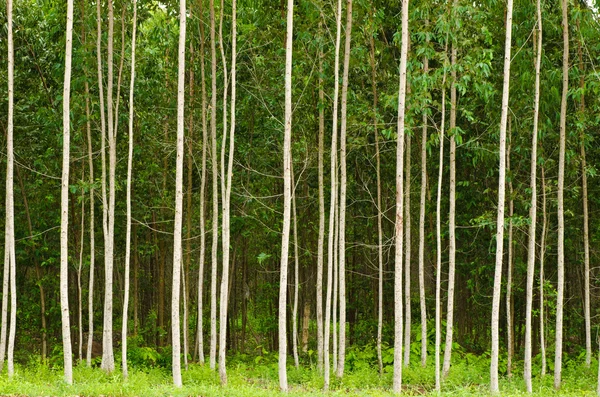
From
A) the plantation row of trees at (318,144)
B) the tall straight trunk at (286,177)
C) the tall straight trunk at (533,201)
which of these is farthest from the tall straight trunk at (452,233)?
the tall straight trunk at (286,177)

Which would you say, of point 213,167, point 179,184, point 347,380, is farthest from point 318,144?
point 179,184

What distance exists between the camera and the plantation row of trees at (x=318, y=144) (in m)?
11.1

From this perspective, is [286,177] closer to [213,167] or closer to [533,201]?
[213,167]

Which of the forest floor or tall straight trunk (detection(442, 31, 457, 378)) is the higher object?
tall straight trunk (detection(442, 31, 457, 378))

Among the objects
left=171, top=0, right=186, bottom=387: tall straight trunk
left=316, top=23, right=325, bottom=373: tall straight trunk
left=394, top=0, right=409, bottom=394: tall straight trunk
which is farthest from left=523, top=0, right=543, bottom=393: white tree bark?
left=171, top=0, right=186, bottom=387: tall straight trunk

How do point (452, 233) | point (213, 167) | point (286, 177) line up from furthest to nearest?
point (213, 167), point (452, 233), point (286, 177)

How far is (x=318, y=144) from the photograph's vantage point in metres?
14.4

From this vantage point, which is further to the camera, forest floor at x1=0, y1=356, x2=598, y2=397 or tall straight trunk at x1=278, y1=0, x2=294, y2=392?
forest floor at x1=0, y1=356, x2=598, y2=397

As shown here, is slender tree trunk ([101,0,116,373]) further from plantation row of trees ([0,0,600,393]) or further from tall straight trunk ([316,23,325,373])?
tall straight trunk ([316,23,325,373])

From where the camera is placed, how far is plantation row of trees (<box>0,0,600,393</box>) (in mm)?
11117

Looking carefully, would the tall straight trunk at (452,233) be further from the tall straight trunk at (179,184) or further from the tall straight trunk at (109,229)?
the tall straight trunk at (109,229)

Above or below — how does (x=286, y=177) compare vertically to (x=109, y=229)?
above

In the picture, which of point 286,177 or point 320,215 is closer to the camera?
point 286,177

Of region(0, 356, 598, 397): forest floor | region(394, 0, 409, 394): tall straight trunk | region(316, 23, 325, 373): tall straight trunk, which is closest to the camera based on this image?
region(394, 0, 409, 394): tall straight trunk
